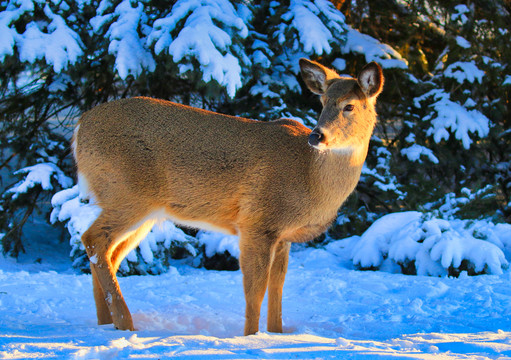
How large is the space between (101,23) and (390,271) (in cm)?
515

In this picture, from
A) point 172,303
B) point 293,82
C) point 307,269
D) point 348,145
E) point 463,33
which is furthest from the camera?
point 463,33

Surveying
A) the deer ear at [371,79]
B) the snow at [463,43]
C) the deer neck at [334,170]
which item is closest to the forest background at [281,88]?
the snow at [463,43]

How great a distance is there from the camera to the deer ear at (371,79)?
14.0ft

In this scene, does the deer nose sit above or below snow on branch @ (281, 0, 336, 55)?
below

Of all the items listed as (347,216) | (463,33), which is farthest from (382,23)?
(347,216)

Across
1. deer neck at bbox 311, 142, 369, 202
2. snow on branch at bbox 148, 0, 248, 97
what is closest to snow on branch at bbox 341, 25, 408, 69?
snow on branch at bbox 148, 0, 248, 97

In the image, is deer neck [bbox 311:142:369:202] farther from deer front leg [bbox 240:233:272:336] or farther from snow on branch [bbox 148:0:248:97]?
snow on branch [bbox 148:0:248:97]

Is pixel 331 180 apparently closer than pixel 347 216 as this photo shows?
Yes

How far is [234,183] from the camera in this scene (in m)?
4.50

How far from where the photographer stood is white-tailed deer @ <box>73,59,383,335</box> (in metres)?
4.37

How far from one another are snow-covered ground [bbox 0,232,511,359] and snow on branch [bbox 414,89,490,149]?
3.46 meters

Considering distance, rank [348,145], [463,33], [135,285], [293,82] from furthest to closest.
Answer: [463,33], [293,82], [135,285], [348,145]

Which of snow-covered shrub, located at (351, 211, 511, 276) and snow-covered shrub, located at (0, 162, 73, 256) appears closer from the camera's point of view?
snow-covered shrub, located at (351, 211, 511, 276)

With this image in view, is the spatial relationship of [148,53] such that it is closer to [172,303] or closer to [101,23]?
[101,23]
